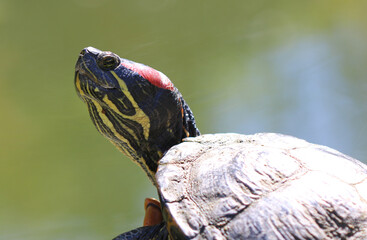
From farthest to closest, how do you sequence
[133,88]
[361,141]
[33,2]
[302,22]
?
1. [302,22]
2. [361,141]
3. [33,2]
4. [133,88]

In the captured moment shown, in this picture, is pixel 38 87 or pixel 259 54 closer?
pixel 38 87

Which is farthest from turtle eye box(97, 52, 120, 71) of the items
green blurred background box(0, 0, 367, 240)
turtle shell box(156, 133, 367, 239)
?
green blurred background box(0, 0, 367, 240)

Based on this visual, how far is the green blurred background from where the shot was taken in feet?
9.76

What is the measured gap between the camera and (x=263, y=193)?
88 cm

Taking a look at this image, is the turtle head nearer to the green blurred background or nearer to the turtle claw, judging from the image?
the turtle claw

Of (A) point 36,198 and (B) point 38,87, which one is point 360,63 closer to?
(B) point 38,87

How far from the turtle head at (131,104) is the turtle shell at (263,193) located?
0.27 meters

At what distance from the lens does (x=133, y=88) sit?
4.28 feet

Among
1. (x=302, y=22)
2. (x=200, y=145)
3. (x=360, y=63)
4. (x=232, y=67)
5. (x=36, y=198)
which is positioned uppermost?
(x=302, y=22)

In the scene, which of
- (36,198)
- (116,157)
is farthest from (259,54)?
(36,198)

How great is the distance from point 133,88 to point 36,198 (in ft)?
7.14

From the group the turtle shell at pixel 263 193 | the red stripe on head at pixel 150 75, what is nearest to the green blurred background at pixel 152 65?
the red stripe on head at pixel 150 75

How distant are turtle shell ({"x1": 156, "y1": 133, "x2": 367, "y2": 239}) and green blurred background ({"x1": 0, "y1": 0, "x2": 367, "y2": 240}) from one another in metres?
2.10

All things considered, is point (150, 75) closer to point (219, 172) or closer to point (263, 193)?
point (219, 172)
